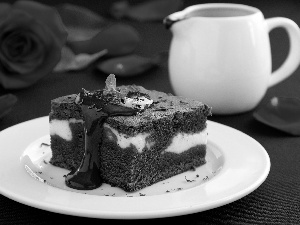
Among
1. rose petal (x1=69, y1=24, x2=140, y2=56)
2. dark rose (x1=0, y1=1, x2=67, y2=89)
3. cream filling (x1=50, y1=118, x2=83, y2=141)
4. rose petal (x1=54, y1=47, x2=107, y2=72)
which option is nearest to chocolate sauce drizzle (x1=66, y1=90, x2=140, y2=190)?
cream filling (x1=50, y1=118, x2=83, y2=141)

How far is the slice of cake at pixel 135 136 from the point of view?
76.0 inches

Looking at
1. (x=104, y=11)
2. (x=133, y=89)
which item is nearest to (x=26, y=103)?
(x=133, y=89)

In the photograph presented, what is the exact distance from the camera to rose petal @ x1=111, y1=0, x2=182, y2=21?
374cm

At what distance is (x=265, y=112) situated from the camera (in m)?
2.54

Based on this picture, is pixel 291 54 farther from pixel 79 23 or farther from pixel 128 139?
pixel 79 23

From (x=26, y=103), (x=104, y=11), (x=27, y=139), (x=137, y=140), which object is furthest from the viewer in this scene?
(x=104, y=11)

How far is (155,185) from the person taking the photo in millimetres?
1999

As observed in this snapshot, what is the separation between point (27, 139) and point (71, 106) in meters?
0.26

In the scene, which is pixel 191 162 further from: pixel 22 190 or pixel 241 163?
pixel 22 190

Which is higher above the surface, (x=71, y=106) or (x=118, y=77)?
(x=71, y=106)

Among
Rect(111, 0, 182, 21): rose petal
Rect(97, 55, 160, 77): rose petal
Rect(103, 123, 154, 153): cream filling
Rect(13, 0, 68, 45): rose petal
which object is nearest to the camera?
Rect(103, 123, 154, 153): cream filling

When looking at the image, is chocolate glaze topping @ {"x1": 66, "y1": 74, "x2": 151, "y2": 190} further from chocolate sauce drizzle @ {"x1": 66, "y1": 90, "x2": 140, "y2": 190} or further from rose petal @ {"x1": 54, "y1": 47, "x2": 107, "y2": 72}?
rose petal @ {"x1": 54, "y1": 47, "x2": 107, "y2": 72}

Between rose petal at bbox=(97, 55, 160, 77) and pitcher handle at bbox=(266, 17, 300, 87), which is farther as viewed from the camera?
rose petal at bbox=(97, 55, 160, 77)

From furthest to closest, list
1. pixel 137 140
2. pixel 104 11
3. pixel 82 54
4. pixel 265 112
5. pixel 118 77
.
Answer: pixel 104 11 → pixel 82 54 → pixel 118 77 → pixel 265 112 → pixel 137 140
